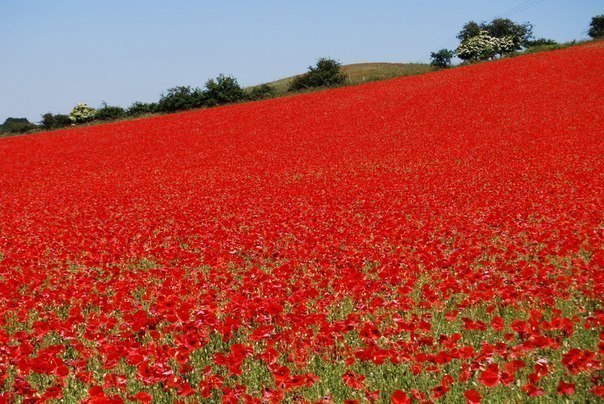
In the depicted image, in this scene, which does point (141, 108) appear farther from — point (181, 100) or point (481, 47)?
point (481, 47)

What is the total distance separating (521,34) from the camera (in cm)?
9906

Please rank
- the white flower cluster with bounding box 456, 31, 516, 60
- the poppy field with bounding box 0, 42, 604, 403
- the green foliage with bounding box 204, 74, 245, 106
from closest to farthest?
the poppy field with bounding box 0, 42, 604, 403 → the green foliage with bounding box 204, 74, 245, 106 → the white flower cluster with bounding box 456, 31, 516, 60

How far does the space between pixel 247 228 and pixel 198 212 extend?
9.84ft

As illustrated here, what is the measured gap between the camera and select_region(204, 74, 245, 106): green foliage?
53.0 m

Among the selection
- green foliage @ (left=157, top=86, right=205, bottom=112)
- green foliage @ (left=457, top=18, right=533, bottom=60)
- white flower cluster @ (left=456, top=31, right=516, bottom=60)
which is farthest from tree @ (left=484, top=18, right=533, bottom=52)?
green foliage @ (left=157, top=86, right=205, bottom=112)

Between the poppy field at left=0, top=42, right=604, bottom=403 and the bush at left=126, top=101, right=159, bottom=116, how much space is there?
24032 mm

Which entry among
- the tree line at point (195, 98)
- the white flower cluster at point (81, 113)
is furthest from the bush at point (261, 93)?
the white flower cluster at point (81, 113)

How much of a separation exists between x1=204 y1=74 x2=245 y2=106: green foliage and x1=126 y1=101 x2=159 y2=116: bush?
5.01 metres

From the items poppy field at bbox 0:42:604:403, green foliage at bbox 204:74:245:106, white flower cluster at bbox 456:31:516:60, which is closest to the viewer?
poppy field at bbox 0:42:604:403

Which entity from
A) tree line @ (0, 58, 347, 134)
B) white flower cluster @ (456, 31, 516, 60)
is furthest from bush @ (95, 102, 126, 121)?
white flower cluster @ (456, 31, 516, 60)

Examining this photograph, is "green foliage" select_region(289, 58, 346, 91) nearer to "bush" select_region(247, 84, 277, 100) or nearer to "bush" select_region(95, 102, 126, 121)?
"bush" select_region(247, 84, 277, 100)

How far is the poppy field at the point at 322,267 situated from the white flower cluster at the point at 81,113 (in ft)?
83.5

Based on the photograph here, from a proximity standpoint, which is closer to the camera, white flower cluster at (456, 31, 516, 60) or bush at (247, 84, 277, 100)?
bush at (247, 84, 277, 100)

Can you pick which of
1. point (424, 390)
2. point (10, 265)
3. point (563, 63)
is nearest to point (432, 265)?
point (424, 390)
